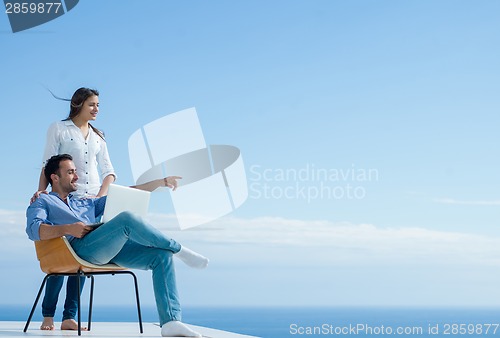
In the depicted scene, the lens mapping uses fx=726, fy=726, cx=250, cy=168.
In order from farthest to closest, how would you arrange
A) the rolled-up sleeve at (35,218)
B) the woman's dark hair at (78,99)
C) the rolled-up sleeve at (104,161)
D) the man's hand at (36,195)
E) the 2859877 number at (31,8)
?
1. the 2859877 number at (31,8)
2. the rolled-up sleeve at (104,161)
3. the woman's dark hair at (78,99)
4. the man's hand at (36,195)
5. the rolled-up sleeve at (35,218)

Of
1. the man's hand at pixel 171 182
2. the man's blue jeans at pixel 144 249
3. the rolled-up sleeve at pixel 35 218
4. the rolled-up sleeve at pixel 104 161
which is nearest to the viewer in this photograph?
the man's blue jeans at pixel 144 249

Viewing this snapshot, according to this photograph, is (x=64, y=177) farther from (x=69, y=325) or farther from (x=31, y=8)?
(x=31, y=8)

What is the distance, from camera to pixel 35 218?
3.54 m

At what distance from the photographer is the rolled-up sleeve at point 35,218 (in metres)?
3.52

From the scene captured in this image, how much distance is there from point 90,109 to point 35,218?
33.8 inches

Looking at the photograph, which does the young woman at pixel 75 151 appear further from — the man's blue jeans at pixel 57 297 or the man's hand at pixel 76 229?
the man's hand at pixel 76 229

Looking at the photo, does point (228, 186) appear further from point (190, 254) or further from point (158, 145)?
point (190, 254)

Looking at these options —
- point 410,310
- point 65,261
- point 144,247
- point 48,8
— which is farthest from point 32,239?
point 410,310

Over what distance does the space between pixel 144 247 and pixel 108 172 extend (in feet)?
3.26

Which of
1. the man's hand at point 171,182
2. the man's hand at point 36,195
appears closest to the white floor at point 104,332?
the man's hand at point 36,195

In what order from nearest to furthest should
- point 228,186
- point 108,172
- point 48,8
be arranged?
1. point 108,172
2. point 228,186
3. point 48,8

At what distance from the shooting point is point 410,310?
3179 inches

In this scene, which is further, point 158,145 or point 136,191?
point 158,145

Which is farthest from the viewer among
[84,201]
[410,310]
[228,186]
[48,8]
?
[410,310]
